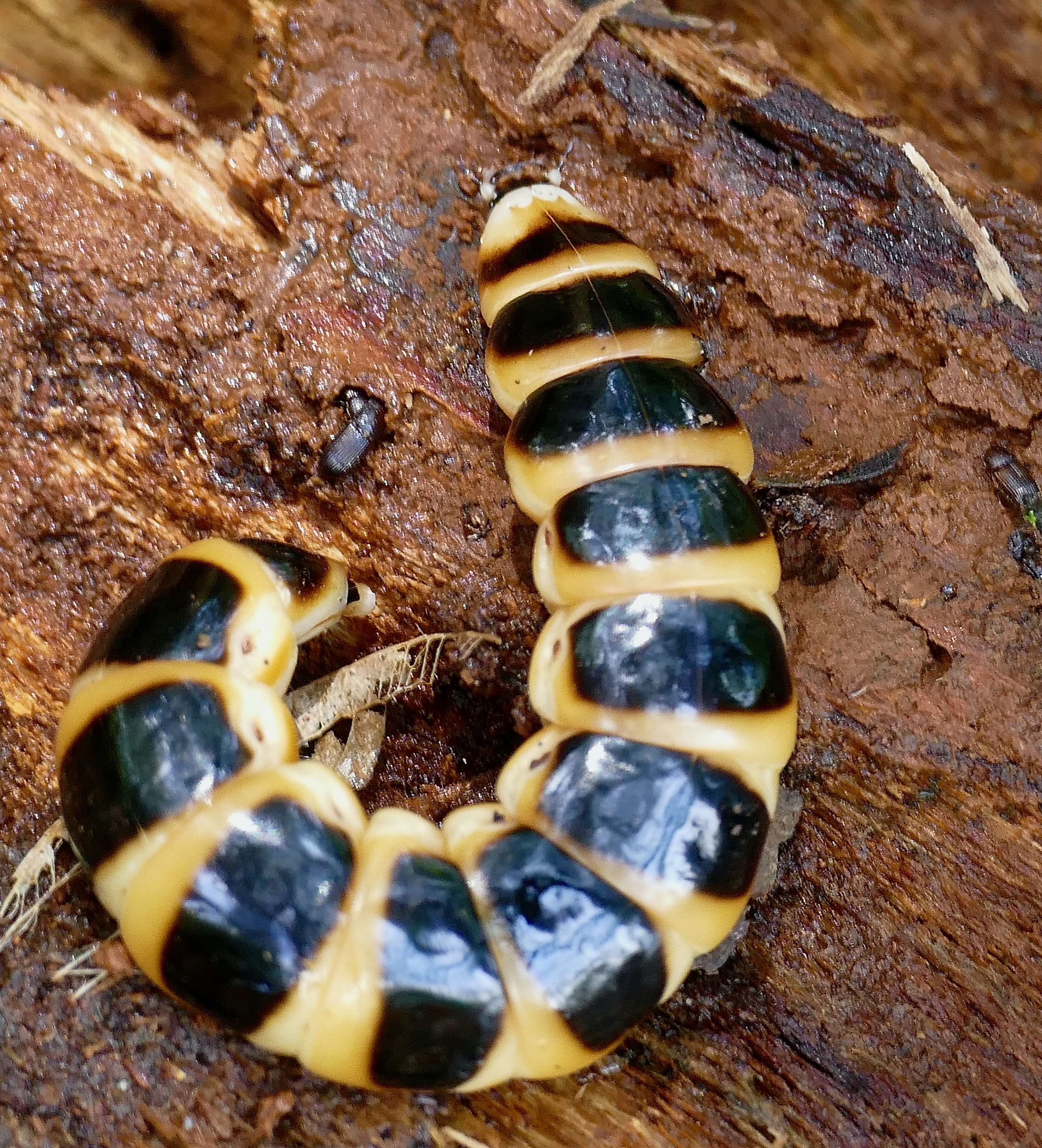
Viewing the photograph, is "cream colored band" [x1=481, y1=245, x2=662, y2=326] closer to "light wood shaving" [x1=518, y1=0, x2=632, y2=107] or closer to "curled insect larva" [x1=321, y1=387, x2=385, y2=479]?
"curled insect larva" [x1=321, y1=387, x2=385, y2=479]

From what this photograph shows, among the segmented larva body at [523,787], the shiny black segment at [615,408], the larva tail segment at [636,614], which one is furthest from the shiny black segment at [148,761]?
the shiny black segment at [615,408]

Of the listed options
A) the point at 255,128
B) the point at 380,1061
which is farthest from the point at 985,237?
the point at 380,1061

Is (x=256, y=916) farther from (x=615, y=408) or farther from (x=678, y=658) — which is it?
(x=615, y=408)

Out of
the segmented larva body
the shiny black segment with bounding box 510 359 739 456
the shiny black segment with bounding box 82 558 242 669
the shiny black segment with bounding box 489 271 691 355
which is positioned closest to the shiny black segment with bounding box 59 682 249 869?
the segmented larva body

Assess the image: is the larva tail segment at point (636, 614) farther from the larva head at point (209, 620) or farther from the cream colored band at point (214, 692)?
the larva head at point (209, 620)

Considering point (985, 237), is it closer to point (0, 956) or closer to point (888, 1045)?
point (888, 1045)

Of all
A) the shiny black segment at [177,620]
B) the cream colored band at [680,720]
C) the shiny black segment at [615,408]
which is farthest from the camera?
the shiny black segment at [615,408]
